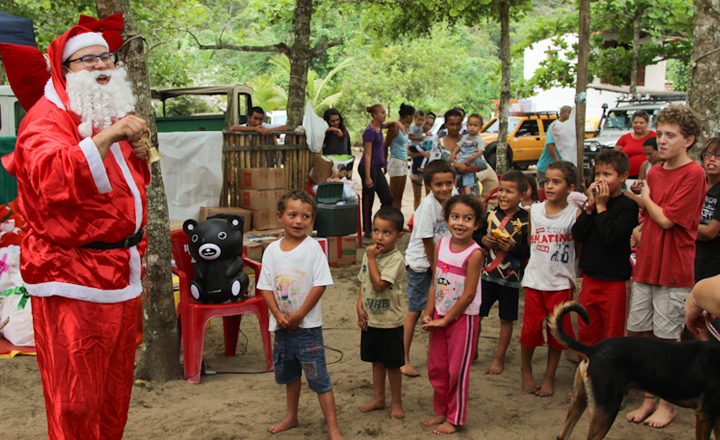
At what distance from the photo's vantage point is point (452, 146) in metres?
7.75

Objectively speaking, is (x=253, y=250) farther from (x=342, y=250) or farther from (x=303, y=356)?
(x=303, y=356)

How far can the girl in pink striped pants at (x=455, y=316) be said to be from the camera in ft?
11.2

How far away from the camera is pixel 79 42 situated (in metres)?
2.69

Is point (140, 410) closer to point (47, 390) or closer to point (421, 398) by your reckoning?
point (47, 390)

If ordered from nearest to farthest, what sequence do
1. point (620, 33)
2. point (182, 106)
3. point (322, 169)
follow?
point (322, 169) < point (182, 106) < point (620, 33)

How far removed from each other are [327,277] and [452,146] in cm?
477

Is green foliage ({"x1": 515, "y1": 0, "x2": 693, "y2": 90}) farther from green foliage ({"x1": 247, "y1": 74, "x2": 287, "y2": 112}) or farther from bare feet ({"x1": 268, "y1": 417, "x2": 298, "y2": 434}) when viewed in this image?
bare feet ({"x1": 268, "y1": 417, "x2": 298, "y2": 434})

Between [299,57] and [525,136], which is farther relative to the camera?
[525,136]

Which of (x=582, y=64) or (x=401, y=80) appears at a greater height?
(x=401, y=80)

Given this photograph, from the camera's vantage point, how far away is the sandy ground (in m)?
3.45

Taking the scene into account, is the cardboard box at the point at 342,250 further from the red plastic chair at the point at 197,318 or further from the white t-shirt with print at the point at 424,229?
the white t-shirt with print at the point at 424,229

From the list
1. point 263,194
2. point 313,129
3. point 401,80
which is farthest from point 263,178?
point 401,80

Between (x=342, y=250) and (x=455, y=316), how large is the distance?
13.4ft

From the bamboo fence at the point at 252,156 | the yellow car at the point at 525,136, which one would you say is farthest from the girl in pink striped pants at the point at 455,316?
the yellow car at the point at 525,136
